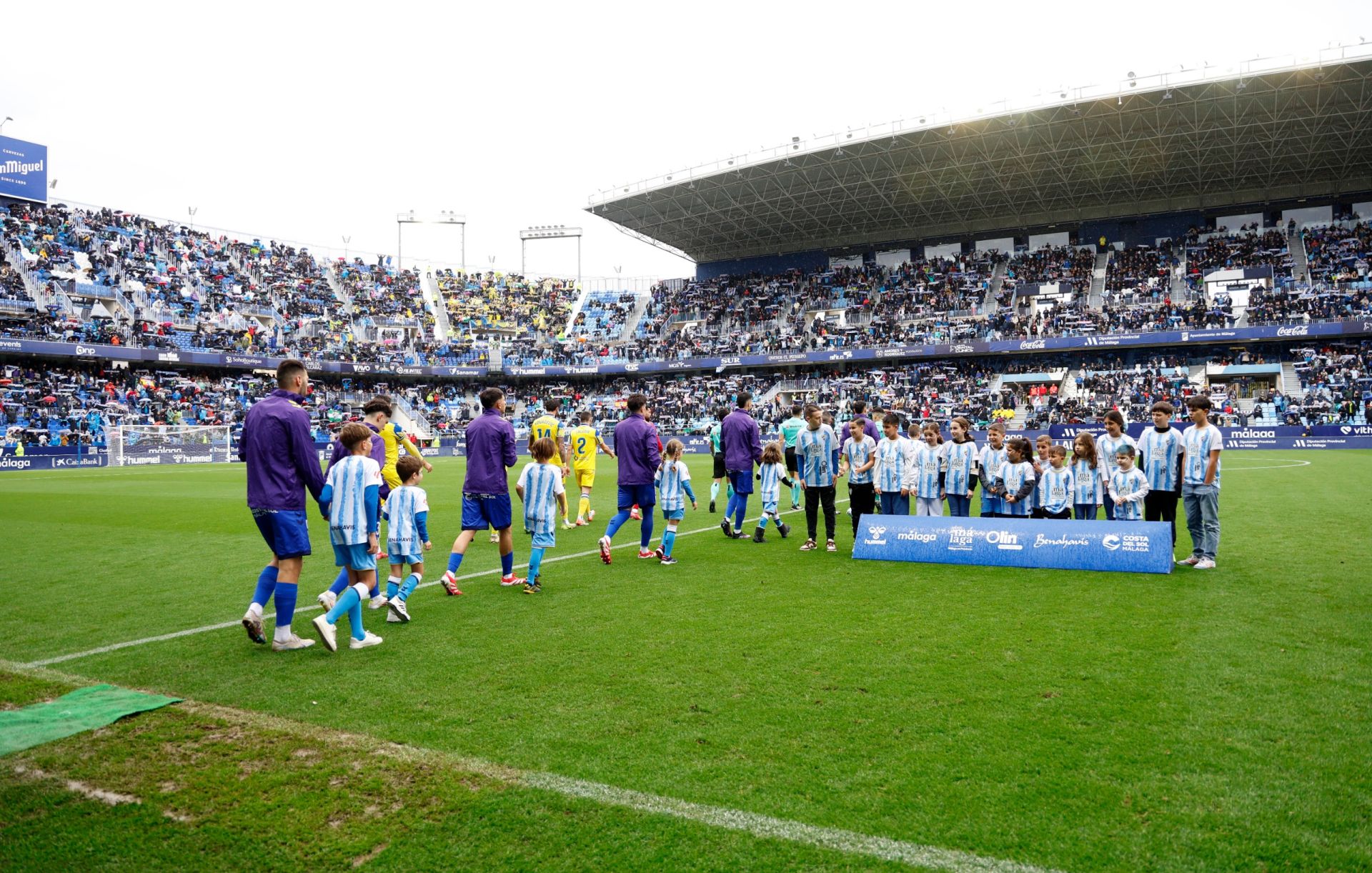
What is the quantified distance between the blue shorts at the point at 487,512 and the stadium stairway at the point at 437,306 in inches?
2036

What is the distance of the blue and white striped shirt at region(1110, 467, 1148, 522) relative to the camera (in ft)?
29.2

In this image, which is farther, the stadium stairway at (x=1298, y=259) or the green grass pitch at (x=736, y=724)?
the stadium stairway at (x=1298, y=259)

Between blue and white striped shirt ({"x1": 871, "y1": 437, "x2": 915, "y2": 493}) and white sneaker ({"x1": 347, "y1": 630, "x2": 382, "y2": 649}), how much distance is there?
684 centimetres

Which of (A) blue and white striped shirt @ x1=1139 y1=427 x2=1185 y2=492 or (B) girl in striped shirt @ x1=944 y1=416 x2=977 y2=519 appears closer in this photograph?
(A) blue and white striped shirt @ x1=1139 y1=427 x2=1185 y2=492

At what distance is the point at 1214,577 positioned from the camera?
26.5 feet

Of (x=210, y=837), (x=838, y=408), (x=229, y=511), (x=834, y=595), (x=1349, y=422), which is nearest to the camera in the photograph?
(x=210, y=837)

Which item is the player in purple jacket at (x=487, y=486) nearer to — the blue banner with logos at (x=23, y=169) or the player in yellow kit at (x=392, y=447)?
the player in yellow kit at (x=392, y=447)

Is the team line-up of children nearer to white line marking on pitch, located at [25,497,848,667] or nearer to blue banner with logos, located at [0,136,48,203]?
white line marking on pitch, located at [25,497,848,667]

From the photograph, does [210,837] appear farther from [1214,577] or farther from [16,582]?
[1214,577]

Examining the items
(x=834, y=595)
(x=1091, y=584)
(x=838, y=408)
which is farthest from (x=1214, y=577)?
→ (x=838, y=408)

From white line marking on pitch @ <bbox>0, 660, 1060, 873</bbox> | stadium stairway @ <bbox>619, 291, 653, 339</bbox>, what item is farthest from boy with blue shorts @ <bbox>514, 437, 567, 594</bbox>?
stadium stairway @ <bbox>619, 291, 653, 339</bbox>

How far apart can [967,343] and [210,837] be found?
4627cm

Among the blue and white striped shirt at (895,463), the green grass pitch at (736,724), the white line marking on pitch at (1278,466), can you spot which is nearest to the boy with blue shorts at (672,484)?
the green grass pitch at (736,724)

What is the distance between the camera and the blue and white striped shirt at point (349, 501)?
19.7 feet
